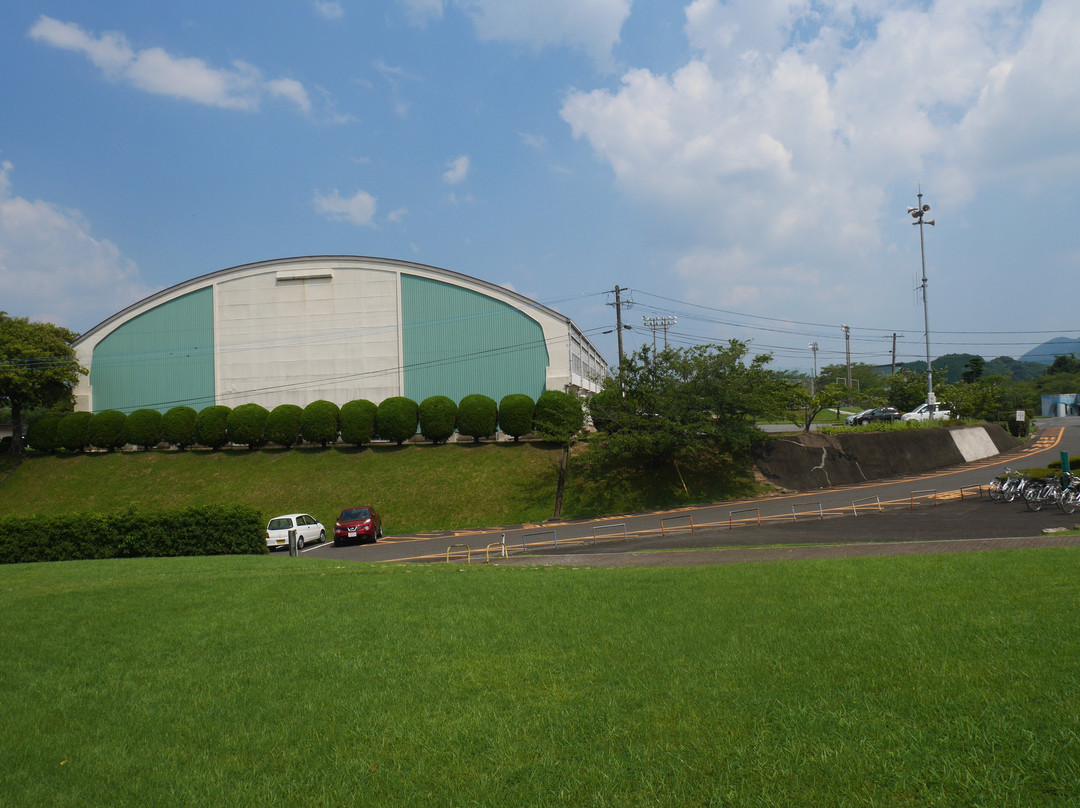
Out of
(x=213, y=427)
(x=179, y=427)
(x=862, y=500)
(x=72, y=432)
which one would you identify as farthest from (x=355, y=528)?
(x=72, y=432)

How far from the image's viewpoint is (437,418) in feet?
123

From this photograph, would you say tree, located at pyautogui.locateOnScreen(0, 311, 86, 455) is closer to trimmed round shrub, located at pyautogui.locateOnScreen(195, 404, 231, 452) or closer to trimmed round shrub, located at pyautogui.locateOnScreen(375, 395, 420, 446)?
trimmed round shrub, located at pyautogui.locateOnScreen(195, 404, 231, 452)

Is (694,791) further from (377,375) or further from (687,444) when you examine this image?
(377,375)

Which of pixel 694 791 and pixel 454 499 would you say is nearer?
pixel 694 791

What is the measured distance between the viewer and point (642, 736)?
478 cm

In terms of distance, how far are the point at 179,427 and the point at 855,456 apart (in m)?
36.1

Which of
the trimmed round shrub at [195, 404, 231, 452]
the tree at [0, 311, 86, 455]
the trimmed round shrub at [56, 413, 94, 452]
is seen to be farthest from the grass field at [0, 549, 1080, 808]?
the tree at [0, 311, 86, 455]

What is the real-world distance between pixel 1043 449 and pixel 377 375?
3942 centimetres

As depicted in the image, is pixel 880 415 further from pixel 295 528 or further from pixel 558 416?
pixel 295 528

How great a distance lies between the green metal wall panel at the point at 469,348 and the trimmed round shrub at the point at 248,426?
8.28 metres

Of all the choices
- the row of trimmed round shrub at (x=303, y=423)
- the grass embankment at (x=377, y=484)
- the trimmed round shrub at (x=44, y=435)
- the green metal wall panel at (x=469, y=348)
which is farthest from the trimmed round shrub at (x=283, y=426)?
the trimmed round shrub at (x=44, y=435)

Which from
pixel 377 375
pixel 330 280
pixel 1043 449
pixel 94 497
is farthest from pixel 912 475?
pixel 94 497

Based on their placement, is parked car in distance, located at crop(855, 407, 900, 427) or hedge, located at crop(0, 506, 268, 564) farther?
parked car in distance, located at crop(855, 407, 900, 427)

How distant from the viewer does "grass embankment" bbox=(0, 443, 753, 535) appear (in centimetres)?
3166
